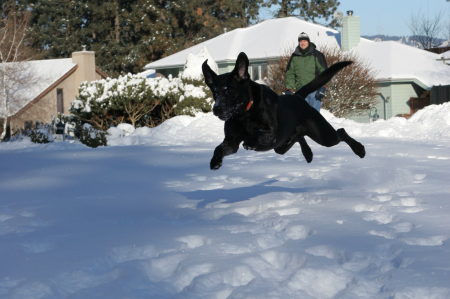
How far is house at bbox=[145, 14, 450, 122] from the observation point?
76.0 feet

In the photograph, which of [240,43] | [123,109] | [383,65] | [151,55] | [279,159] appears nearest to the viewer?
[279,159]

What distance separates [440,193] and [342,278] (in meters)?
2.68

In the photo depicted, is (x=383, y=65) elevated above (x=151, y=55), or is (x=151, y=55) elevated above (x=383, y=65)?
(x=151, y=55)

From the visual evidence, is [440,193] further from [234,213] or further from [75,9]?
[75,9]

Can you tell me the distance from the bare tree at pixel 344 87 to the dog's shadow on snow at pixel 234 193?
13.1 meters

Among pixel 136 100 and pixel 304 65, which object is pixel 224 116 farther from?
pixel 136 100

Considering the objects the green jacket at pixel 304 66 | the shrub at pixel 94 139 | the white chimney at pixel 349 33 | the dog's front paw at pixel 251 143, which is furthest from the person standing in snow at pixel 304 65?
the white chimney at pixel 349 33

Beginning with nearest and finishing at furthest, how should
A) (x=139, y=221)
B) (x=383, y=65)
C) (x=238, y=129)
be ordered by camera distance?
(x=238, y=129)
(x=139, y=221)
(x=383, y=65)

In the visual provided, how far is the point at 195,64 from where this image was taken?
16703mm

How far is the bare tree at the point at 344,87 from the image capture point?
1888 centimetres

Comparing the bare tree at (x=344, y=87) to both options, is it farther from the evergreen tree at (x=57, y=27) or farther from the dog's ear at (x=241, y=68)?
the evergreen tree at (x=57, y=27)

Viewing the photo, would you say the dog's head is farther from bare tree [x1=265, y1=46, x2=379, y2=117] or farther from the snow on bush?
bare tree [x1=265, y1=46, x2=379, y2=117]

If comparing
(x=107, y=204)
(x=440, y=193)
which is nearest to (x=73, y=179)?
(x=107, y=204)

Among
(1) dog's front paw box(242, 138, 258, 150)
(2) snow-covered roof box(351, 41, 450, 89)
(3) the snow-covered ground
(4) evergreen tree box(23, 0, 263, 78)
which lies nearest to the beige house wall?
(4) evergreen tree box(23, 0, 263, 78)
